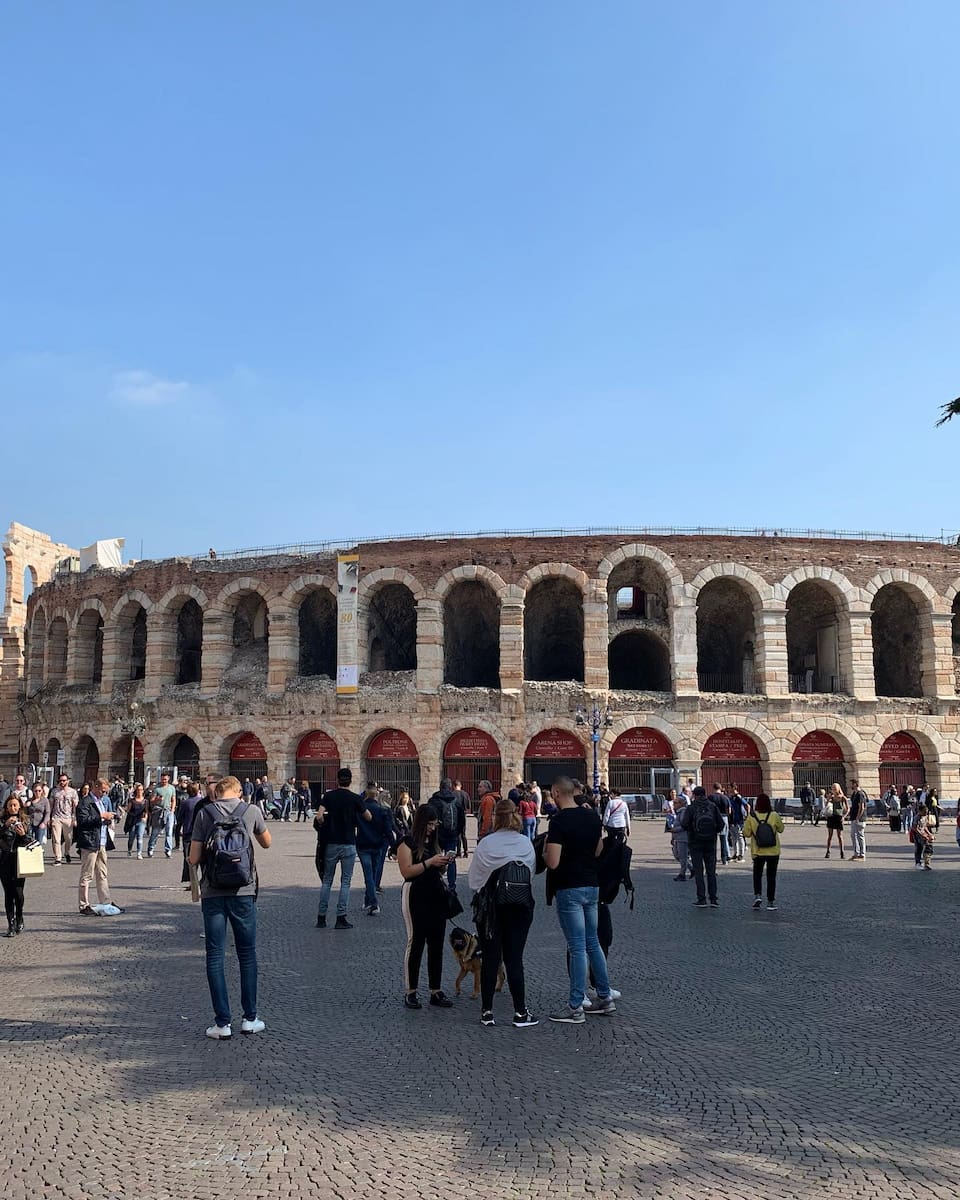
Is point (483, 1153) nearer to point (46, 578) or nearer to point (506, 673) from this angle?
point (506, 673)

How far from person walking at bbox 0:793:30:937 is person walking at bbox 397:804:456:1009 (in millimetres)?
5319

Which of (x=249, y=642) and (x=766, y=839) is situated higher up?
(x=249, y=642)

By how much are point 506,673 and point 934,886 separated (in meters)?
19.5

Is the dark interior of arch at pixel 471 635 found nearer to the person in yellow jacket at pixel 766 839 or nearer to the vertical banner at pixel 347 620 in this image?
the vertical banner at pixel 347 620

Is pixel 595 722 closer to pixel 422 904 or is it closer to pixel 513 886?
pixel 422 904

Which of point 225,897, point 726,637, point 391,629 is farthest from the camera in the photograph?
point 391,629

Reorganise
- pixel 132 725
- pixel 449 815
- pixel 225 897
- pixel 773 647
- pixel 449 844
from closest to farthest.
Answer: pixel 225 897 → pixel 449 844 → pixel 449 815 → pixel 132 725 → pixel 773 647

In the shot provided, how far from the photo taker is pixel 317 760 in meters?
34.7

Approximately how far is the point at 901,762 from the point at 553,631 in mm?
13907

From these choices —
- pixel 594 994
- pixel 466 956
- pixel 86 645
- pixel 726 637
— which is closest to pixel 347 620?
pixel 86 645

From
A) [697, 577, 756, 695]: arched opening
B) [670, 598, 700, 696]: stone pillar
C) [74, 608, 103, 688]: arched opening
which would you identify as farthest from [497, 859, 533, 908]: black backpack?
[74, 608, 103, 688]: arched opening

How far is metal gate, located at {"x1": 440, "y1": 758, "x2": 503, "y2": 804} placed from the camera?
32969 mm

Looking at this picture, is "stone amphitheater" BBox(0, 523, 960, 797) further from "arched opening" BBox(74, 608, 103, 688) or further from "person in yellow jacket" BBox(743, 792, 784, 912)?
"person in yellow jacket" BBox(743, 792, 784, 912)

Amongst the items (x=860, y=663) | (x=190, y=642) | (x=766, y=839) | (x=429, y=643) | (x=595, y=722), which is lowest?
(x=766, y=839)
